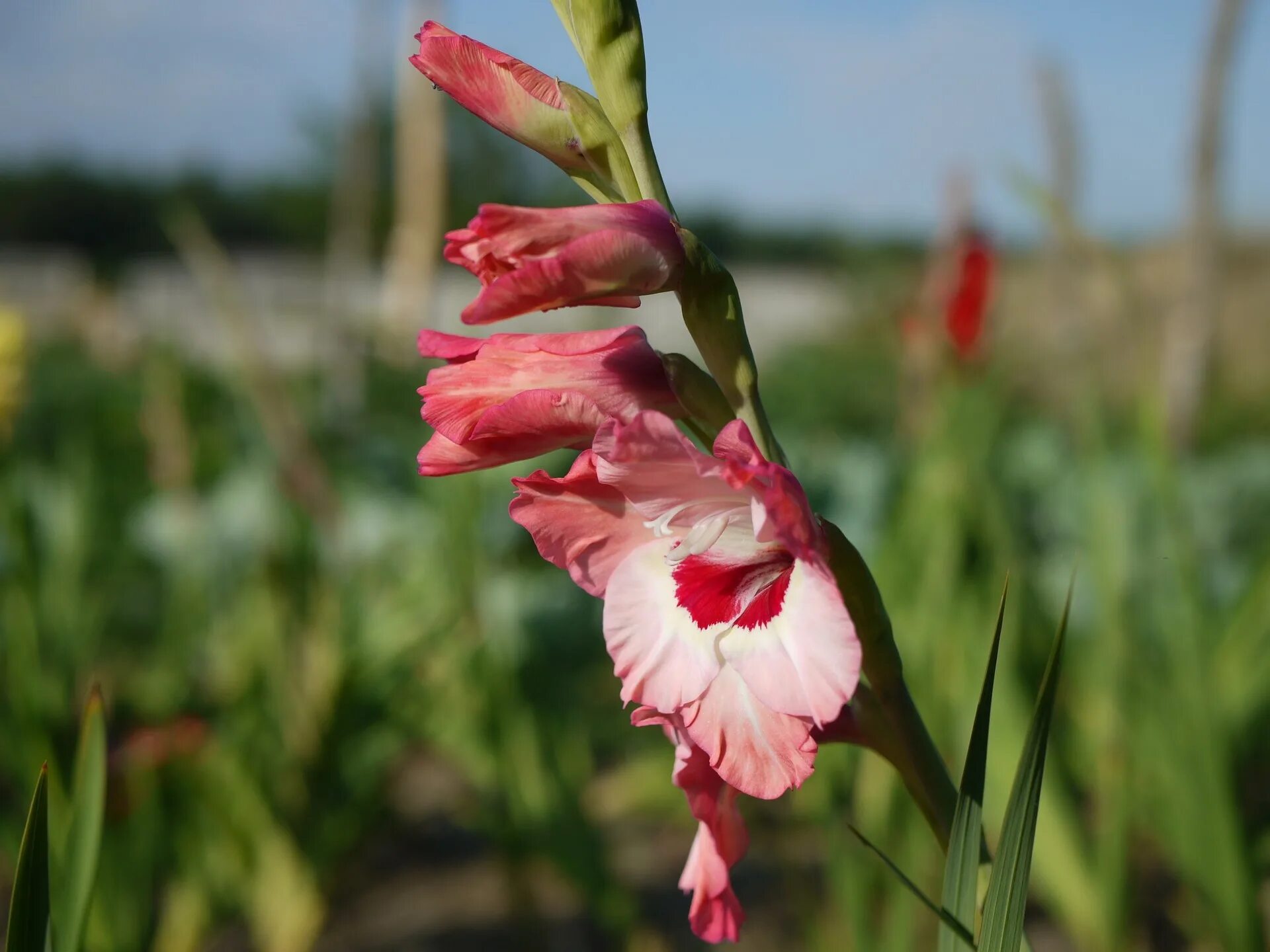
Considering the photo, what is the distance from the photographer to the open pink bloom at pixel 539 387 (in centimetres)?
34

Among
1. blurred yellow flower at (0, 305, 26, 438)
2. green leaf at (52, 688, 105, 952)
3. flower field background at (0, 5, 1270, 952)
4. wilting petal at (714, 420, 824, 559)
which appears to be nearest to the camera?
wilting petal at (714, 420, 824, 559)

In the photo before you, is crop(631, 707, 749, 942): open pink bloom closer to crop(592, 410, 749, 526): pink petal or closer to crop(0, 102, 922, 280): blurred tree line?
crop(592, 410, 749, 526): pink petal

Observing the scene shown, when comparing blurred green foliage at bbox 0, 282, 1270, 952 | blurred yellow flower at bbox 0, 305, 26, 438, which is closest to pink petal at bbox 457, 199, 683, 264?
blurred green foliage at bbox 0, 282, 1270, 952

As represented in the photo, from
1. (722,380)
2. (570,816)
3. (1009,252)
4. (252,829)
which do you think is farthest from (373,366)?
(1009,252)

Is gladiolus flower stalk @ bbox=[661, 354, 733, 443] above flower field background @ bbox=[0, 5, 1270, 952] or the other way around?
above

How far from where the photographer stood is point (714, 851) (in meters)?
0.38

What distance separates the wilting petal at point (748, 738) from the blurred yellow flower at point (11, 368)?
56.4 inches

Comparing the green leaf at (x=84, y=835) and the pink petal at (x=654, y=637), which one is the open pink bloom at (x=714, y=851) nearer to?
the pink petal at (x=654, y=637)

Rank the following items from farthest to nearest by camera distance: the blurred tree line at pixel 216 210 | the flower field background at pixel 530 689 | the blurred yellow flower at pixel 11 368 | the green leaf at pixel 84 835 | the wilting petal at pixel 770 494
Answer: the blurred tree line at pixel 216 210
the blurred yellow flower at pixel 11 368
the flower field background at pixel 530 689
the green leaf at pixel 84 835
the wilting petal at pixel 770 494

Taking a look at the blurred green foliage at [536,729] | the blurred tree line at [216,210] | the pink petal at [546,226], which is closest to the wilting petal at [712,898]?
the pink petal at [546,226]

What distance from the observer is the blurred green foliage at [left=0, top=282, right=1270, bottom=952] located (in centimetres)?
100

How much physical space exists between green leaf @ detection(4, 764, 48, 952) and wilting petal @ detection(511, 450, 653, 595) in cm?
19

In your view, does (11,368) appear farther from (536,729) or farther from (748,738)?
(748,738)

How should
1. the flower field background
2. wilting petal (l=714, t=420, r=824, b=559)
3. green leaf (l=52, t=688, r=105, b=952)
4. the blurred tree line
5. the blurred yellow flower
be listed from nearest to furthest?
1. wilting petal (l=714, t=420, r=824, b=559)
2. green leaf (l=52, t=688, r=105, b=952)
3. the flower field background
4. the blurred yellow flower
5. the blurred tree line
